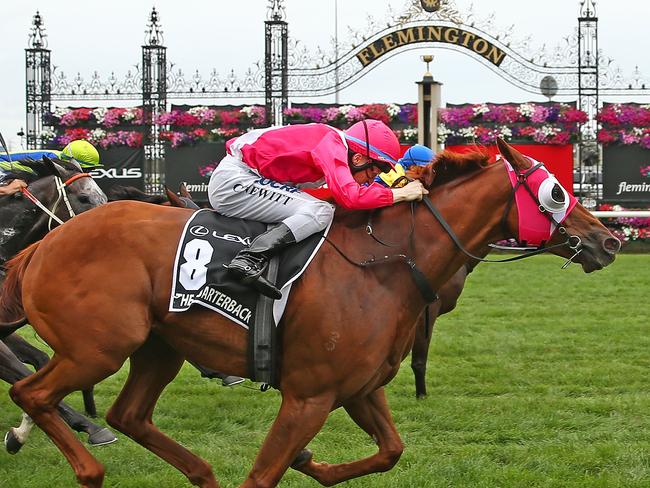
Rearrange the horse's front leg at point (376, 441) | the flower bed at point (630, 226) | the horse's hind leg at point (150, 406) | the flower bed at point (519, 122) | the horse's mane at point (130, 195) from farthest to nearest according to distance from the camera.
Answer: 1. the flower bed at point (519, 122)
2. the flower bed at point (630, 226)
3. the horse's mane at point (130, 195)
4. the horse's hind leg at point (150, 406)
5. the horse's front leg at point (376, 441)

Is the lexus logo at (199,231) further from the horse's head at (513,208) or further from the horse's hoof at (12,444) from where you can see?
the horse's hoof at (12,444)

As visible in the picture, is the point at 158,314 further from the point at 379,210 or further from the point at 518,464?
the point at 518,464

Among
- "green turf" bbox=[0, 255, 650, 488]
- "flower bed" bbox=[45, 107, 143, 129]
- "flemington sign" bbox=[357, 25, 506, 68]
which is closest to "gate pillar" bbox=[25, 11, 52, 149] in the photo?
"flower bed" bbox=[45, 107, 143, 129]

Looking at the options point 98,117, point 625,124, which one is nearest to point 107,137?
point 98,117

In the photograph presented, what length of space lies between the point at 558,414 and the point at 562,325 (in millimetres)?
4199

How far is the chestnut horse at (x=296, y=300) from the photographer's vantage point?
14.0 ft

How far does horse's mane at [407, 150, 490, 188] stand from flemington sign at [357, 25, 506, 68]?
56.8ft

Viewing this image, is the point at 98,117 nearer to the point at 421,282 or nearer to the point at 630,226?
the point at 630,226

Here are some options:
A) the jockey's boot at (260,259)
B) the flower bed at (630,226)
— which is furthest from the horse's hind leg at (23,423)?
the flower bed at (630,226)

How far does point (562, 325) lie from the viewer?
10.9m

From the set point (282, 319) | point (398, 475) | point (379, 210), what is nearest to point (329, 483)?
point (398, 475)

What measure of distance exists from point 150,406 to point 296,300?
109 cm

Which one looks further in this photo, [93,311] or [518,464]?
[518,464]

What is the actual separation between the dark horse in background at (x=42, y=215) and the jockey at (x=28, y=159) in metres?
0.09
